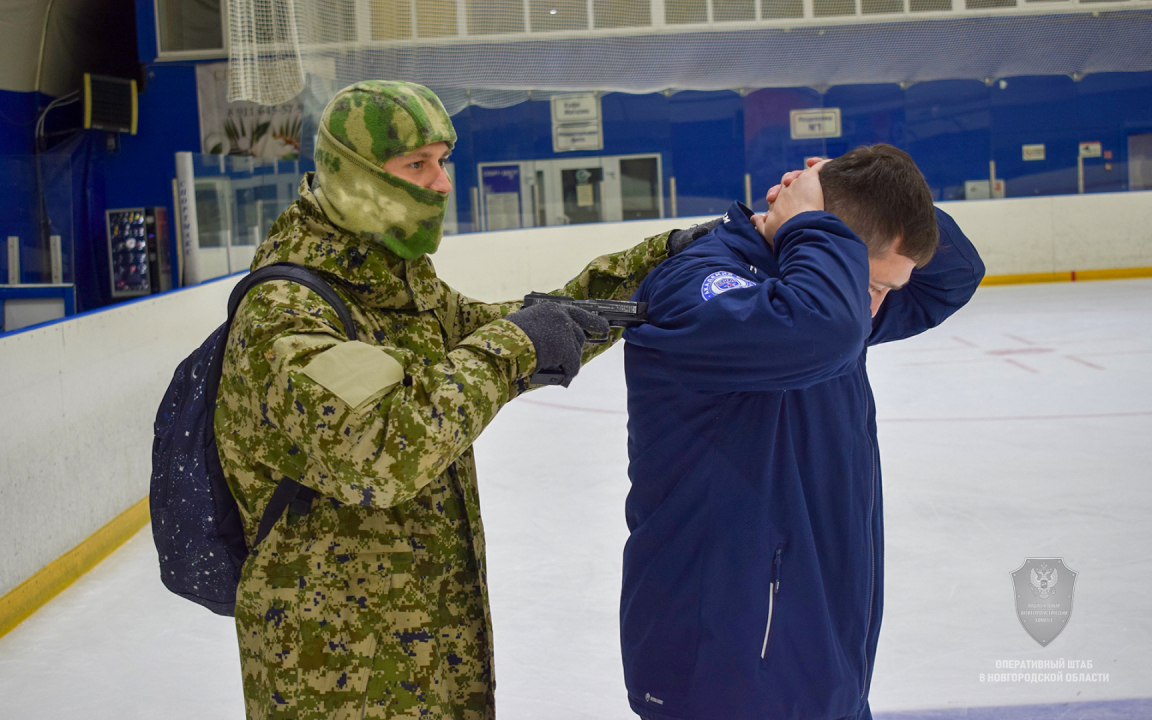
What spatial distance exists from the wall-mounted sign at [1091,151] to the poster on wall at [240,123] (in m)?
9.69

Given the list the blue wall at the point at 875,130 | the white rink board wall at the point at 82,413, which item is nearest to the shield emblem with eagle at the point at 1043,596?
the white rink board wall at the point at 82,413

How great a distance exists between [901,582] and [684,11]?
943 cm

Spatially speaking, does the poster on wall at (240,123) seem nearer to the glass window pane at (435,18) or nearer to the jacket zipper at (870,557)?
the glass window pane at (435,18)

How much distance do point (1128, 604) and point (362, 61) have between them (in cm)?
893

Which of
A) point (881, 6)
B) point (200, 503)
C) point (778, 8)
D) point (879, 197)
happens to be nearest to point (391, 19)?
point (778, 8)

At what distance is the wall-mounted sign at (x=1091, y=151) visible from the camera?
1179cm

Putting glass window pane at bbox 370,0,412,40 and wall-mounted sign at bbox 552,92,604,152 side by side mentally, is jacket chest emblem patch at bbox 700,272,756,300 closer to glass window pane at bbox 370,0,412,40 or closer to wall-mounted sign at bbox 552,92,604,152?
glass window pane at bbox 370,0,412,40

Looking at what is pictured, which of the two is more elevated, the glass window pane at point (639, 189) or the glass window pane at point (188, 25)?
the glass window pane at point (188, 25)

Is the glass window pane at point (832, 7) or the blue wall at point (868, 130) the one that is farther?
the blue wall at point (868, 130)

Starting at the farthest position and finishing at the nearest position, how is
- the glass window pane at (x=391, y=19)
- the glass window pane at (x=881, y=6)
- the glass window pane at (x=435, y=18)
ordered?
the glass window pane at (x=881, y=6) < the glass window pane at (x=435, y=18) < the glass window pane at (x=391, y=19)

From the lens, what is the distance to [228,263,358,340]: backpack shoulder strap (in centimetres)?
117

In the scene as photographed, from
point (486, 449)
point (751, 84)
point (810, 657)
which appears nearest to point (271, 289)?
point (810, 657)

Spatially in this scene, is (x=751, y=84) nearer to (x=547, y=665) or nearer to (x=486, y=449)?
(x=486, y=449)

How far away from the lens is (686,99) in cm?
1197
